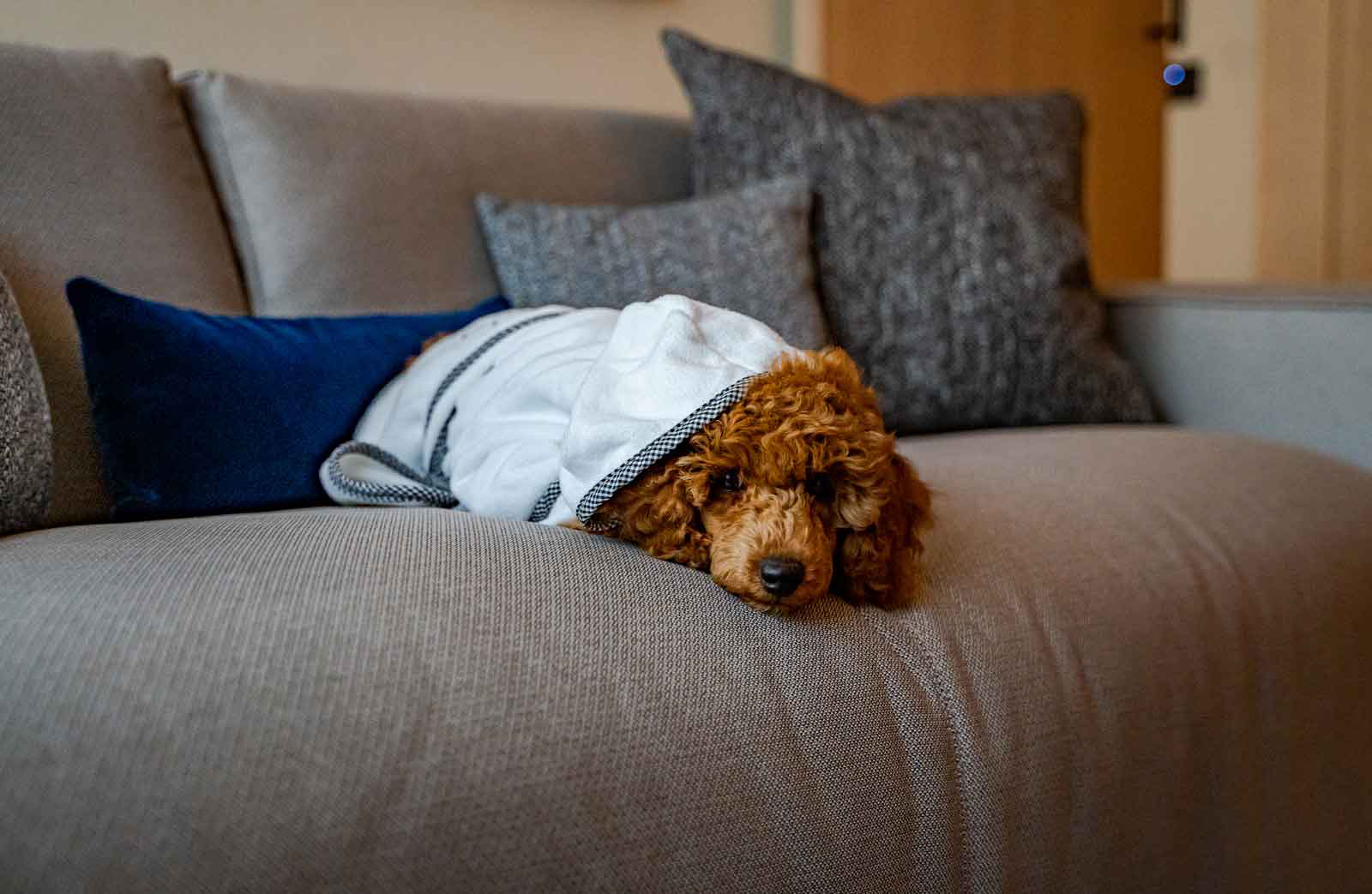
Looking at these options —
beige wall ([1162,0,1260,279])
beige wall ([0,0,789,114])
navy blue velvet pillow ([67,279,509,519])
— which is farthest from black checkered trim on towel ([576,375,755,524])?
beige wall ([1162,0,1260,279])

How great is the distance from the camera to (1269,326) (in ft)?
5.47

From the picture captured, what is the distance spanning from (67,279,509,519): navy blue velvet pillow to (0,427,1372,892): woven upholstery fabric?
0.16 m

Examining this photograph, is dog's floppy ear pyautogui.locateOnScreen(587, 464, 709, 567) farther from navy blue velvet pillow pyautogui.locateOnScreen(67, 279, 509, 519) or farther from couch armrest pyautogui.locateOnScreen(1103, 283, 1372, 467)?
couch armrest pyautogui.locateOnScreen(1103, 283, 1372, 467)

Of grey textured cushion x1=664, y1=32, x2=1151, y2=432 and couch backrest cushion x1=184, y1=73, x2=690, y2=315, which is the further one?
grey textured cushion x1=664, y1=32, x2=1151, y2=432

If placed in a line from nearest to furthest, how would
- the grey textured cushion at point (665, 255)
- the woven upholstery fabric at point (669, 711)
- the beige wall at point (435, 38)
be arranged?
the woven upholstery fabric at point (669, 711) → the grey textured cushion at point (665, 255) → the beige wall at point (435, 38)

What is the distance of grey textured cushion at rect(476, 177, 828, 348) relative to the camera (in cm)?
147

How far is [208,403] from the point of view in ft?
3.84

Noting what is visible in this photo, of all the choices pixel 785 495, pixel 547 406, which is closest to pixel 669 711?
pixel 785 495

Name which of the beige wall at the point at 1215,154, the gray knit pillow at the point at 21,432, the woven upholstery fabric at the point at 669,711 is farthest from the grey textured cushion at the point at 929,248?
the beige wall at the point at 1215,154

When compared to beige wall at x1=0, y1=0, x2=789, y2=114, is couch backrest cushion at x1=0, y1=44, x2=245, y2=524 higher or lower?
lower

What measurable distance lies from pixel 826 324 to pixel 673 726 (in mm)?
901

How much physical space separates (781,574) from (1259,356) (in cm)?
116

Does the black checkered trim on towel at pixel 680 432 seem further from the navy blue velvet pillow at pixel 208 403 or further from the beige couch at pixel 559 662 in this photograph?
the navy blue velvet pillow at pixel 208 403

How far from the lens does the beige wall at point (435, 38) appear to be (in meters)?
1.73
